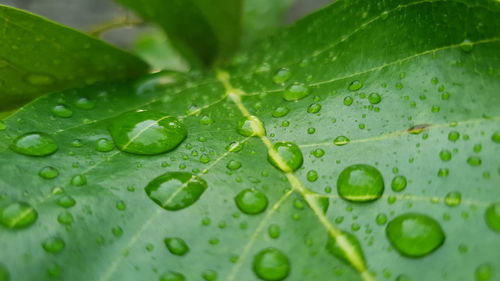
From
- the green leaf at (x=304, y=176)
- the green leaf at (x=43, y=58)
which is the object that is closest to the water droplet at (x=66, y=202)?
the green leaf at (x=304, y=176)

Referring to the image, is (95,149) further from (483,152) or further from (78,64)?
(483,152)

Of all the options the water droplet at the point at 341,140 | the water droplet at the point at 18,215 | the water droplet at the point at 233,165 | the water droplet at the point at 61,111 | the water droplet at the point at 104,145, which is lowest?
the water droplet at the point at 18,215

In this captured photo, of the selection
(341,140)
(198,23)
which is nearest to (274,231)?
(341,140)

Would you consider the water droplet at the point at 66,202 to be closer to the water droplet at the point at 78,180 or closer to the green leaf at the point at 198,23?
the water droplet at the point at 78,180

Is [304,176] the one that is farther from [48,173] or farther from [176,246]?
[48,173]

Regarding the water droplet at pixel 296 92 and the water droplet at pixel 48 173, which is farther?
the water droplet at pixel 296 92

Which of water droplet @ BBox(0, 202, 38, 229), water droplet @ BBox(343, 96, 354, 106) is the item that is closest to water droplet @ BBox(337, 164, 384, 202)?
water droplet @ BBox(343, 96, 354, 106)

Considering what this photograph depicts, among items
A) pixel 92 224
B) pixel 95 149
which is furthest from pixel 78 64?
pixel 92 224
